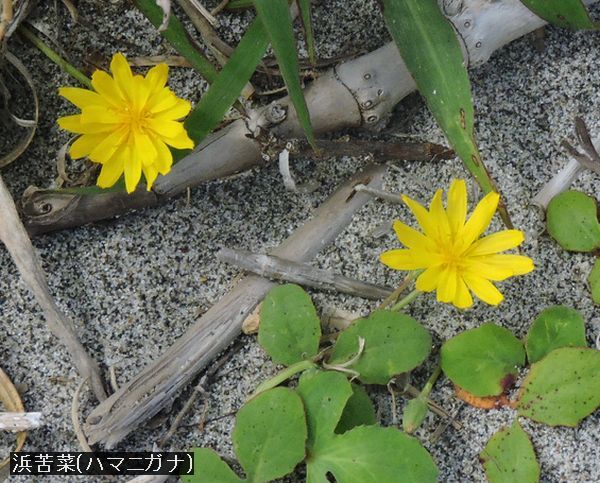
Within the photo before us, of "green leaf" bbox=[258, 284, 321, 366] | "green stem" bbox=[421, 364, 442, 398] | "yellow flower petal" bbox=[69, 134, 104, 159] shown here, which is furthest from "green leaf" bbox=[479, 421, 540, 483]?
"yellow flower petal" bbox=[69, 134, 104, 159]

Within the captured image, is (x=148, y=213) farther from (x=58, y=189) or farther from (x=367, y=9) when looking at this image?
(x=367, y=9)

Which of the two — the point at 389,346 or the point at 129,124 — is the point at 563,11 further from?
the point at 129,124

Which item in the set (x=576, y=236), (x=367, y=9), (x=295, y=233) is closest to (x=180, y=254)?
(x=295, y=233)

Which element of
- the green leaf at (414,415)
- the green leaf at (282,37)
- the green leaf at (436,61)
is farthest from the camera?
the green leaf at (414,415)

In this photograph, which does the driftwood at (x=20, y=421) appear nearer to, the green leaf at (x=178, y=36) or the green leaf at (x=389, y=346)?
the green leaf at (x=389, y=346)

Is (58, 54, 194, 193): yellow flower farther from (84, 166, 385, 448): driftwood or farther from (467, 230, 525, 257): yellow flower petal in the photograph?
(467, 230, 525, 257): yellow flower petal

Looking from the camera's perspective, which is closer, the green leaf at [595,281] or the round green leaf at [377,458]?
the round green leaf at [377,458]

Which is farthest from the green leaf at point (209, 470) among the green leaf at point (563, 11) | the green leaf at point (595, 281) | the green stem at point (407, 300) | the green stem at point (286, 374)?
the green leaf at point (563, 11)
